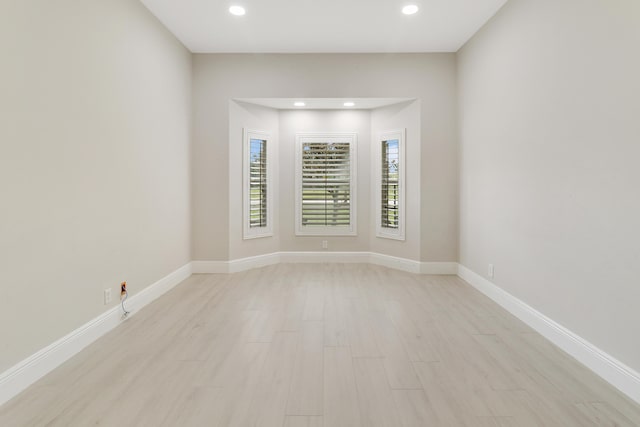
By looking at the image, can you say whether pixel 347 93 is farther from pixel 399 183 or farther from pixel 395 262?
pixel 395 262

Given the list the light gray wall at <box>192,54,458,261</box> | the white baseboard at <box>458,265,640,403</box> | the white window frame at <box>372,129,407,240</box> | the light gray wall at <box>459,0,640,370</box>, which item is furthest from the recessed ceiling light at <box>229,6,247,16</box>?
the white baseboard at <box>458,265,640,403</box>

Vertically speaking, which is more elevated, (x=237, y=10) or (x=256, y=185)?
(x=237, y=10)

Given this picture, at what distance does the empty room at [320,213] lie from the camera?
1.97m

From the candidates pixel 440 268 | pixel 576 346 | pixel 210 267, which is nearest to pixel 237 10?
pixel 210 267

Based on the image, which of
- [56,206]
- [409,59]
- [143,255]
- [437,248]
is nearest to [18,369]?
[56,206]

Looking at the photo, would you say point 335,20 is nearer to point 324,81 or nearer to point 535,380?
point 324,81

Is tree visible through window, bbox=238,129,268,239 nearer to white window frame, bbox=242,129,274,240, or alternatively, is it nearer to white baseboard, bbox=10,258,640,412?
white window frame, bbox=242,129,274,240

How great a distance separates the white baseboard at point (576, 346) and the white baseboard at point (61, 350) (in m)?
3.58

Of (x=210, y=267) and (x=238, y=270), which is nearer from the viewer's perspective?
(x=210, y=267)

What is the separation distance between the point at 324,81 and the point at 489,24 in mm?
2086

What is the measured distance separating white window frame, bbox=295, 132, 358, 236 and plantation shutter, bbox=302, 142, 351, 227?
5 cm

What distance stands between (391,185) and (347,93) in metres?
1.50

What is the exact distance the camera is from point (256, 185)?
5.11m

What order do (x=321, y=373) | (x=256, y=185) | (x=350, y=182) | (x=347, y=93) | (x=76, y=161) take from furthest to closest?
(x=350, y=182) → (x=256, y=185) → (x=347, y=93) → (x=76, y=161) → (x=321, y=373)
